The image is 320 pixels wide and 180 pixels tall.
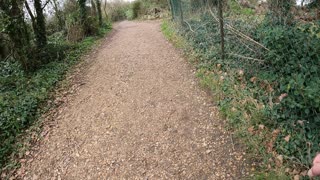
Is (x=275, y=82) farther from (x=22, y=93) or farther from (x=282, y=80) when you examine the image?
(x=22, y=93)

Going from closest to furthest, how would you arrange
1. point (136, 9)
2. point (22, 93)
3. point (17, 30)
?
point (22, 93) → point (17, 30) → point (136, 9)

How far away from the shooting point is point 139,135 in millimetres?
4023

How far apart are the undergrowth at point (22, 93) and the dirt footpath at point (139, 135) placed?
0.52 m

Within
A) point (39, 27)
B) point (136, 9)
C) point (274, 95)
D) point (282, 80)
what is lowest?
point (274, 95)

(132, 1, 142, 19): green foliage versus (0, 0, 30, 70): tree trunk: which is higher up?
(132, 1, 142, 19): green foliage

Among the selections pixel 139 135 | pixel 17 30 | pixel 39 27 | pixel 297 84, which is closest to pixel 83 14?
pixel 39 27

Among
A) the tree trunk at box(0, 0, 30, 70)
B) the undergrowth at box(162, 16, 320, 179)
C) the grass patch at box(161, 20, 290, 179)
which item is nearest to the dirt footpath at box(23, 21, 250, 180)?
the grass patch at box(161, 20, 290, 179)

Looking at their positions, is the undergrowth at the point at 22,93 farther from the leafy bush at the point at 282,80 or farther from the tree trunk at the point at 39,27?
the leafy bush at the point at 282,80

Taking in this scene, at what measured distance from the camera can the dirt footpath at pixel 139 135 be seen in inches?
132

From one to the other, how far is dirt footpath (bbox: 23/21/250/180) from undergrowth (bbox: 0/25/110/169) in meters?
0.52

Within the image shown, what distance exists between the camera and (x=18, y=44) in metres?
6.48

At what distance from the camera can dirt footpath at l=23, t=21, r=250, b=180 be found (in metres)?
3.35

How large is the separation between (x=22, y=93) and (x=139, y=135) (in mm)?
3274

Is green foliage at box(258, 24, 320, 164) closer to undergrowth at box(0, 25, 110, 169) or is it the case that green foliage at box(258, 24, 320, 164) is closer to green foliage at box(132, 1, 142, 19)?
undergrowth at box(0, 25, 110, 169)
